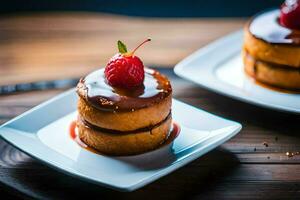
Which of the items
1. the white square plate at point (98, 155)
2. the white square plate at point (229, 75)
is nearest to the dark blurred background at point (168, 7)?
the white square plate at point (229, 75)

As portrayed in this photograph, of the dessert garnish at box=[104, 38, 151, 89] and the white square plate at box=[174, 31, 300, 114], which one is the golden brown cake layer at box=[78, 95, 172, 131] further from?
A: the white square plate at box=[174, 31, 300, 114]

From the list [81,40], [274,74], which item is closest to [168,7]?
[81,40]

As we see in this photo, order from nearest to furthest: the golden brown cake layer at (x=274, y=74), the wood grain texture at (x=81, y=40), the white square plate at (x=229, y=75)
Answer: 1. the white square plate at (x=229, y=75)
2. the golden brown cake layer at (x=274, y=74)
3. the wood grain texture at (x=81, y=40)

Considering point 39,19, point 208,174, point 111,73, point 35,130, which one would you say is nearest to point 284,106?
point 208,174

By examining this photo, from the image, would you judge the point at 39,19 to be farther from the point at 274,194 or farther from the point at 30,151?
the point at 274,194

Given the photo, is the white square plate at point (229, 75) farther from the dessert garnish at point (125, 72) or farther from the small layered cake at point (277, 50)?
the dessert garnish at point (125, 72)

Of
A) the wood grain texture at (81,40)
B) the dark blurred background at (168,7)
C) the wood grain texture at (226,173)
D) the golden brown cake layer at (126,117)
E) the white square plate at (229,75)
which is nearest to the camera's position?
the wood grain texture at (226,173)
